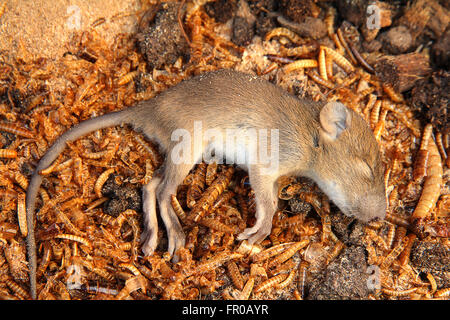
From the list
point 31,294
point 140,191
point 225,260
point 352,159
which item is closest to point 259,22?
point 352,159

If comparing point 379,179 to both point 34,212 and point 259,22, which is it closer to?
point 259,22

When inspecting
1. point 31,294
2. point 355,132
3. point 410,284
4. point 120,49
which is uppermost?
point 120,49

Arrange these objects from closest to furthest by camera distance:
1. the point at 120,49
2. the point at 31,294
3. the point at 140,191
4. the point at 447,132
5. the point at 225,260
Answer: the point at 31,294 < the point at 225,260 < the point at 140,191 < the point at 447,132 < the point at 120,49

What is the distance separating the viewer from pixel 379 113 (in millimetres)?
4199

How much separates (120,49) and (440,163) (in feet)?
11.8

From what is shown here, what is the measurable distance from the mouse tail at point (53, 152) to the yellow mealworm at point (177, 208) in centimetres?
88

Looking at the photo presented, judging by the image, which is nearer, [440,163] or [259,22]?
[440,163]

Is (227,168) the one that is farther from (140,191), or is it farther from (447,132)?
(447,132)

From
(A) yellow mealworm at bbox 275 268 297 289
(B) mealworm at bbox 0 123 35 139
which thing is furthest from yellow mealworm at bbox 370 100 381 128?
(B) mealworm at bbox 0 123 35 139

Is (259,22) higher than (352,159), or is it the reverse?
(259,22)

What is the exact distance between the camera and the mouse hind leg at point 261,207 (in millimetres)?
3520

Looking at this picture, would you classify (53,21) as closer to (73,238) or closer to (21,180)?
(21,180)

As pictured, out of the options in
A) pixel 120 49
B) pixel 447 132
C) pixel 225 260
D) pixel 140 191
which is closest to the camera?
pixel 225 260

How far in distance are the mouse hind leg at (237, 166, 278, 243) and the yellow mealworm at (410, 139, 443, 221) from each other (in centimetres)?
140
